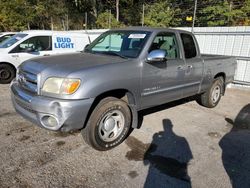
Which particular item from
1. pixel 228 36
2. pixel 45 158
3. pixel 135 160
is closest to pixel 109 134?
pixel 135 160

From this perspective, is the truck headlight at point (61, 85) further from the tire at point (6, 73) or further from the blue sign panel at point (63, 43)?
the blue sign panel at point (63, 43)

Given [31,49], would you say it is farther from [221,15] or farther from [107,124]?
[221,15]

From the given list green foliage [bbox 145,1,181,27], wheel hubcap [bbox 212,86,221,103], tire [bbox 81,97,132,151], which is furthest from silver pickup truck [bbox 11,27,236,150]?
green foliage [bbox 145,1,181,27]

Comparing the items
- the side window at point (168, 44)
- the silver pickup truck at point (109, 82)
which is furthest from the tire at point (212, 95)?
the side window at point (168, 44)

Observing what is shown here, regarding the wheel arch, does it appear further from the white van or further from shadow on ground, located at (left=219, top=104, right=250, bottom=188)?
the white van

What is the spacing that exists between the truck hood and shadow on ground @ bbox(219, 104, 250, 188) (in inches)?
90.3

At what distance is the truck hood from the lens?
129 inches

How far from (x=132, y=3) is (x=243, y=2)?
14.9 meters

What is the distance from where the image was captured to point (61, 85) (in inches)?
125

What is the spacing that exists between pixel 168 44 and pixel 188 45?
0.65 meters

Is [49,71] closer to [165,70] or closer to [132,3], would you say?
[165,70]

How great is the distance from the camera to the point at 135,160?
346 centimetres

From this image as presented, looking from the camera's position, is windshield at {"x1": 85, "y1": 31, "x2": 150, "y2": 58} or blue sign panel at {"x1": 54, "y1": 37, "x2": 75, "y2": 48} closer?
windshield at {"x1": 85, "y1": 31, "x2": 150, "y2": 58}

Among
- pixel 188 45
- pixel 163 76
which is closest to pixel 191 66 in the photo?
pixel 188 45
